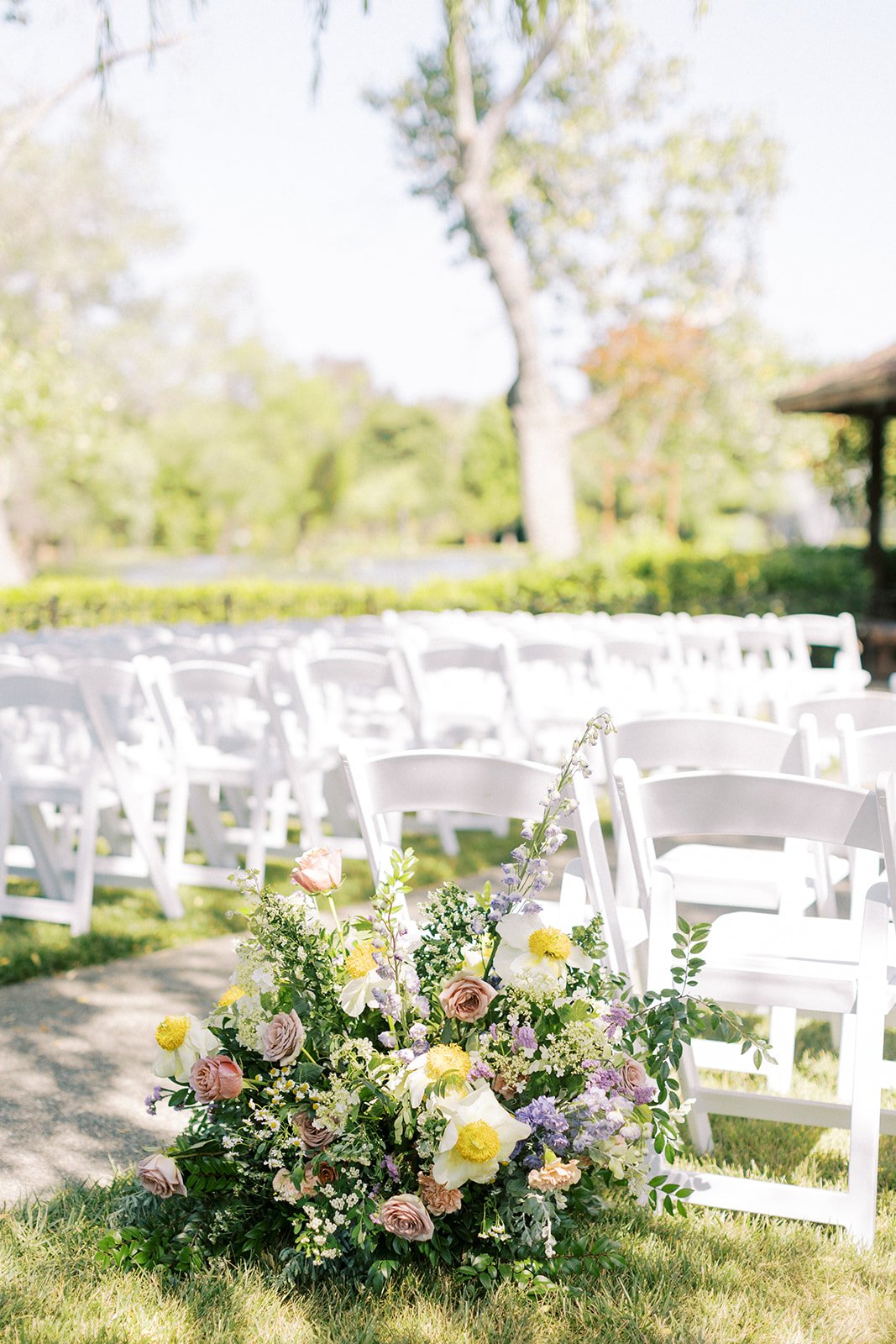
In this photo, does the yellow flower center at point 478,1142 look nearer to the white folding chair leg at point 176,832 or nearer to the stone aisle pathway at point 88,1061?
the stone aisle pathway at point 88,1061

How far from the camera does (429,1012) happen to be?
8.14 feet

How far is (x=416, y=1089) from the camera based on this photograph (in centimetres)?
234

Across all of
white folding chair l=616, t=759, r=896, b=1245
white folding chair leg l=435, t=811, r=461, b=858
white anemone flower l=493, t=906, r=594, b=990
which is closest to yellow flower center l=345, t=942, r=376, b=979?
white anemone flower l=493, t=906, r=594, b=990

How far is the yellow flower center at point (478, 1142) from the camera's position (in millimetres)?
2279

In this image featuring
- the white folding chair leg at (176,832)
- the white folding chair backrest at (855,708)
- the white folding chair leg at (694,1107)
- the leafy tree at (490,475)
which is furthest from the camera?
the leafy tree at (490,475)

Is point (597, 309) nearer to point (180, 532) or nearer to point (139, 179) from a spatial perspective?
point (139, 179)

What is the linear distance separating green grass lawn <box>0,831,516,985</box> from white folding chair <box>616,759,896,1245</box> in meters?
2.27

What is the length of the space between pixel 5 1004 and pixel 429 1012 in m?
2.24

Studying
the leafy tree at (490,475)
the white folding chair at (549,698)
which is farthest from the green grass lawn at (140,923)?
the leafy tree at (490,475)

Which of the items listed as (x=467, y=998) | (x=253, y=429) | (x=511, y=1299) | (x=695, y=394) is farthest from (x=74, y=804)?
(x=253, y=429)

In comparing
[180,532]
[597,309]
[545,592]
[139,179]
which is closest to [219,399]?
[180,532]

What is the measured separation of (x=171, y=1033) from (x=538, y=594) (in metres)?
12.5

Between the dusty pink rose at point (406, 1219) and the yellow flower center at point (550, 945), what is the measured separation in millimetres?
499

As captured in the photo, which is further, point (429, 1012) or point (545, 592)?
point (545, 592)
